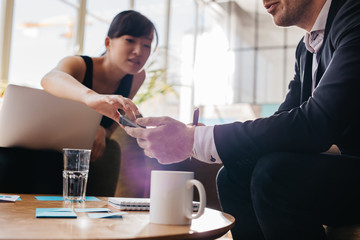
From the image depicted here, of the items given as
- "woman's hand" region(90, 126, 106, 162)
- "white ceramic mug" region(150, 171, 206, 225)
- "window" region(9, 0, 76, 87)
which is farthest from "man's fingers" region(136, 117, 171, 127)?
"window" region(9, 0, 76, 87)

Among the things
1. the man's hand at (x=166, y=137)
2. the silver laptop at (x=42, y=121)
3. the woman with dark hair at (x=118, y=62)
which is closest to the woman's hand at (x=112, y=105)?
the silver laptop at (x=42, y=121)

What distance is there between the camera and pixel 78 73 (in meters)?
2.48

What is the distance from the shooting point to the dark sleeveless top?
2312 millimetres

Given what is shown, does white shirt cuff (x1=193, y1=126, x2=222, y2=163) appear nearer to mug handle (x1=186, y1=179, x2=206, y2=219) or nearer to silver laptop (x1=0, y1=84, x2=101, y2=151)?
mug handle (x1=186, y1=179, x2=206, y2=219)

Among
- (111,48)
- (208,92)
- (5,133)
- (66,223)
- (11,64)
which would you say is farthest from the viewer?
(208,92)

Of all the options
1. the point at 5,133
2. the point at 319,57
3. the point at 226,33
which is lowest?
the point at 5,133

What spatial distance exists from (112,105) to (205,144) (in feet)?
1.94

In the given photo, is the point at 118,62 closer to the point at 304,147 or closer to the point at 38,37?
the point at 304,147

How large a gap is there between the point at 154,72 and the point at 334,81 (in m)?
3.34

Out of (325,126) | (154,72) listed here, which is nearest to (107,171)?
(325,126)

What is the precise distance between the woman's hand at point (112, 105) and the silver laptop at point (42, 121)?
0.06 meters

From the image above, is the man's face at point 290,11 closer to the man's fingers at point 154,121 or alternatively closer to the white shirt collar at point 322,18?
the white shirt collar at point 322,18

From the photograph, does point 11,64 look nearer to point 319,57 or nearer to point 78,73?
point 78,73

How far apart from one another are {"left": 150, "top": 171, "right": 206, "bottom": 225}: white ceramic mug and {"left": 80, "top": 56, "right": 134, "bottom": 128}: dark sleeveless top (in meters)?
1.51
